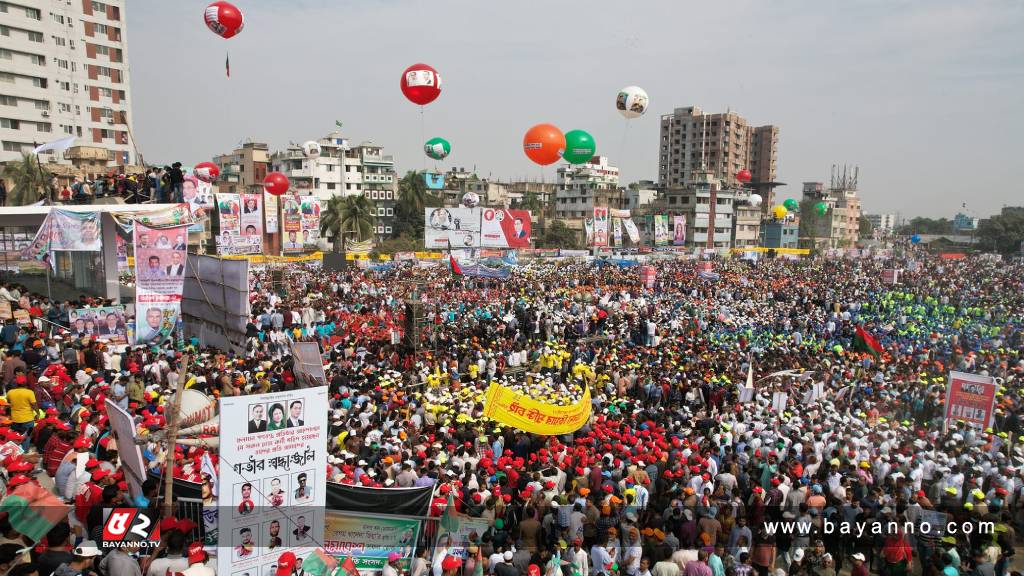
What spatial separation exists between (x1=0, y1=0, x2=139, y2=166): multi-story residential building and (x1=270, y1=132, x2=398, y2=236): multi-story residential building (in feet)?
74.0

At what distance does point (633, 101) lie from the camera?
2977 centimetres

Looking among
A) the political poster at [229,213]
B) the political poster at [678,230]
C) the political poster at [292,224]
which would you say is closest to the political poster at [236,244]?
the political poster at [229,213]

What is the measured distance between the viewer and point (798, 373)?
14.0 metres

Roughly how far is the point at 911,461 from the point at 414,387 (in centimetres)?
837

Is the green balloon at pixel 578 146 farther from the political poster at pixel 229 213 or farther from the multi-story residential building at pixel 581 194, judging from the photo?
the multi-story residential building at pixel 581 194

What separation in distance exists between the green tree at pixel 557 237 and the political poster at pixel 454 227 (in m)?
26.4

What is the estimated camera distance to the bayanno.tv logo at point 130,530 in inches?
193

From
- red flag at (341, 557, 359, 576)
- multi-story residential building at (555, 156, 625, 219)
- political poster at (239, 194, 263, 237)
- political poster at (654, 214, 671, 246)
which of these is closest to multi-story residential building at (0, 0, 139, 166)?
political poster at (239, 194, 263, 237)

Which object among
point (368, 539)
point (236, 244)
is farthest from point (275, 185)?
point (368, 539)

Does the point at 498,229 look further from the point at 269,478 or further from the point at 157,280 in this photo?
the point at 269,478

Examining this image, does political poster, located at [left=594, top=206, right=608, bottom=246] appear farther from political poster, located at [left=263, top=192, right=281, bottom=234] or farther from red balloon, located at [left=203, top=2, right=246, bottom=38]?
red balloon, located at [left=203, top=2, right=246, bottom=38]

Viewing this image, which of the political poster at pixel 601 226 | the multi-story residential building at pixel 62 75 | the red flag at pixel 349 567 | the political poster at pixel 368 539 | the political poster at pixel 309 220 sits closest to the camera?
the red flag at pixel 349 567

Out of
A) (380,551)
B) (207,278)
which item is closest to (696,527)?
(380,551)

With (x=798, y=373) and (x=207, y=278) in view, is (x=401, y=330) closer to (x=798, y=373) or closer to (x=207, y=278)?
(x=207, y=278)
